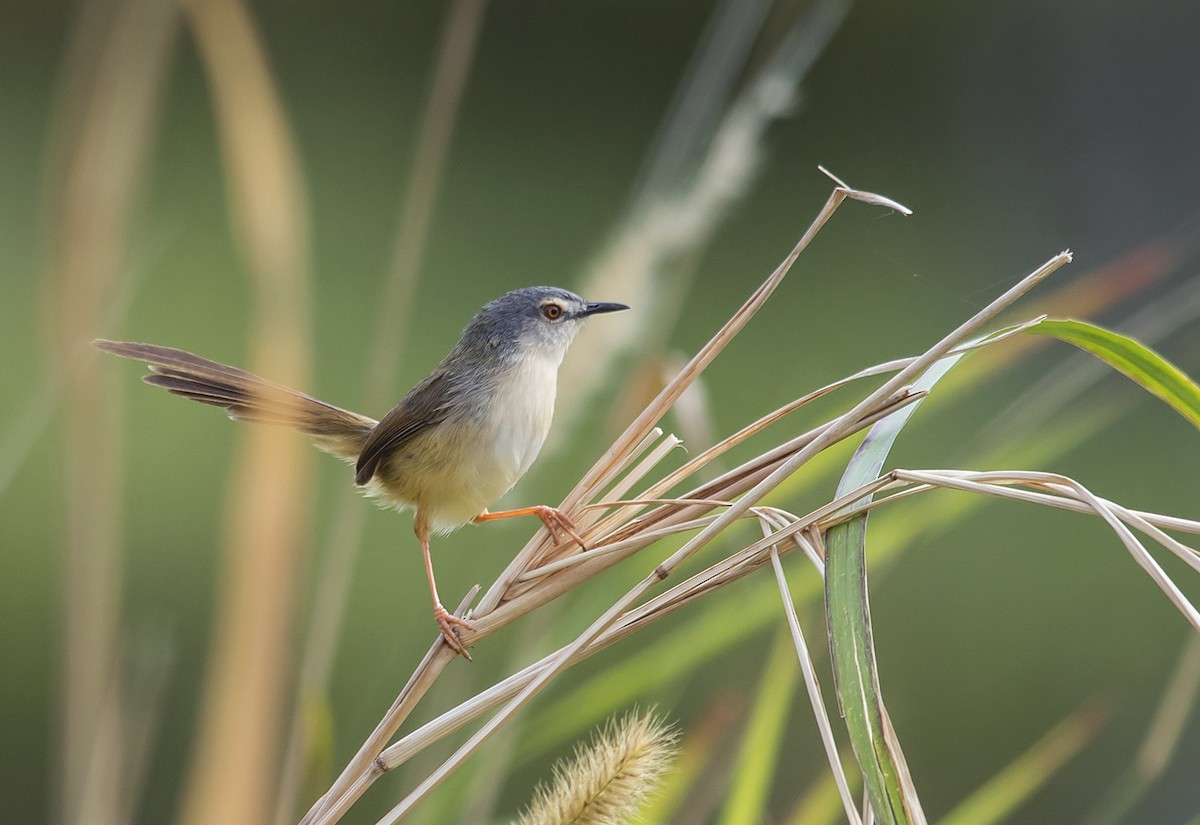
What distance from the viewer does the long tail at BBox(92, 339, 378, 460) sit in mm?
1255

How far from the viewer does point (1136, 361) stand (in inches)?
48.7

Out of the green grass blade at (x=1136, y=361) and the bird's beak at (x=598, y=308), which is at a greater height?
the bird's beak at (x=598, y=308)

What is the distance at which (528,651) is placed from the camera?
1786mm

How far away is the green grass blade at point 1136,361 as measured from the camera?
3.98 feet

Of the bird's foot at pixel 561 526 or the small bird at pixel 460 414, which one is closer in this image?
the bird's foot at pixel 561 526

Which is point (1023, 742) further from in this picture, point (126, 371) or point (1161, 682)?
point (126, 371)

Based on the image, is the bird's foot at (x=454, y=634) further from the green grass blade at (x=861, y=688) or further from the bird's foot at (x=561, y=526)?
the green grass blade at (x=861, y=688)

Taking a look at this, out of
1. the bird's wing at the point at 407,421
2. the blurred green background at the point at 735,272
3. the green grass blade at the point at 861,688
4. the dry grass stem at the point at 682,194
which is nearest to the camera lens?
the green grass blade at the point at 861,688

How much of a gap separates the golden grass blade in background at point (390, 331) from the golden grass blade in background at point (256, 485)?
0.26 metres

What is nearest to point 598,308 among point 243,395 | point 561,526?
point 243,395

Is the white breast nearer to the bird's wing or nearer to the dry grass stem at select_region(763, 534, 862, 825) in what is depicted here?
the bird's wing

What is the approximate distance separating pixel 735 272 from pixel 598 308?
6762mm

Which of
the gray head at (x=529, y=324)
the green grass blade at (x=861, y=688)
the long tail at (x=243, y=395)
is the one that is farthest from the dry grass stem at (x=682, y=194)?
the green grass blade at (x=861, y=688)

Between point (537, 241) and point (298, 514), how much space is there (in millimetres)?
8306
